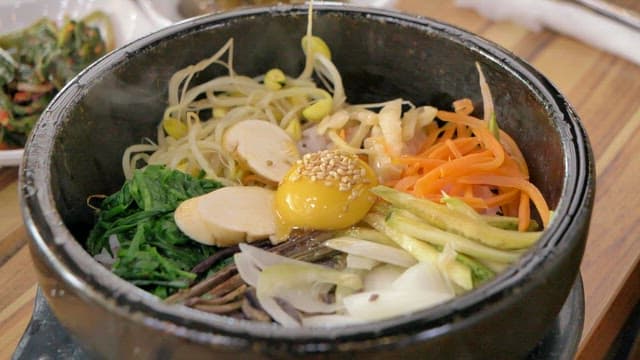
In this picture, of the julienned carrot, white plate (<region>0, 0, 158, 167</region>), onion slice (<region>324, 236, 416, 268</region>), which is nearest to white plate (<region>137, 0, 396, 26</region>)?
white plate (<region>0, 0, 158, 167</region>)

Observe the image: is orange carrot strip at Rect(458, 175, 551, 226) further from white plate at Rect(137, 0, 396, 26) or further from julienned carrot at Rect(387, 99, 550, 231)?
white plate at Rect(137, 0, 396, 26)

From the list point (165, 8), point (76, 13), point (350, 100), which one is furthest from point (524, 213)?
point (76, 13)

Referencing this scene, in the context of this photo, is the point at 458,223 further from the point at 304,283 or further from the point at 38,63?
the point at 38,63

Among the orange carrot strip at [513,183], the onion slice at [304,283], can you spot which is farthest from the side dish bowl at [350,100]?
the onion slice at [304,283]

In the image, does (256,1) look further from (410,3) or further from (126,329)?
(126,329)

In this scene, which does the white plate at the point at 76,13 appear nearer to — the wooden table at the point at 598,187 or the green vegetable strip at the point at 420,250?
the wooden table at the point at 598,187

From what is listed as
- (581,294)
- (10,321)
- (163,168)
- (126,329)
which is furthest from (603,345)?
(10,321)
